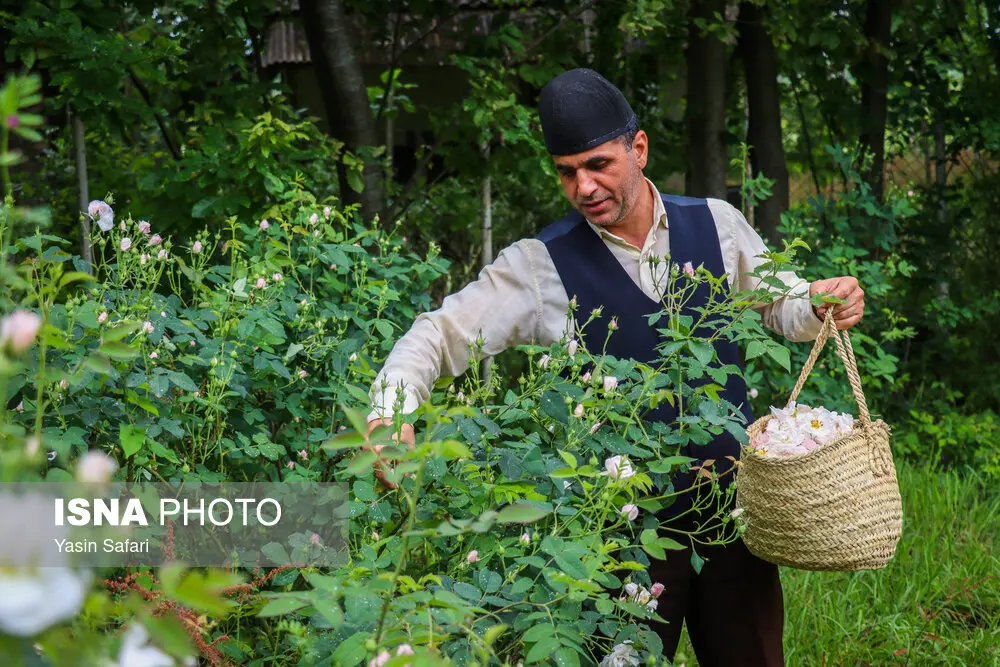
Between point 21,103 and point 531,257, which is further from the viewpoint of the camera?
point 531,257

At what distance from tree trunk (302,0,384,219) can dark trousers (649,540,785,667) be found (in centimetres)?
220

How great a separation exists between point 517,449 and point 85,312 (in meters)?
0.76

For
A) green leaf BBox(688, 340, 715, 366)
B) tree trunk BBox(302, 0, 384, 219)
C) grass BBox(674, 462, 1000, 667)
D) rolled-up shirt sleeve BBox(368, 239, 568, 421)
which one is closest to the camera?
green leaf BBox(688, 340, 715, 366)

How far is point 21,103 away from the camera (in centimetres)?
79

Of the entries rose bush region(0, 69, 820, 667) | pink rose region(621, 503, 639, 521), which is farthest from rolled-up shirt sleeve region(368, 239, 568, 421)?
pink rose region(621, 503, 639, 521)

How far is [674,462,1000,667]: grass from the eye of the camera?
312 cm

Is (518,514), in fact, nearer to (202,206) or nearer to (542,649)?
(542,649)

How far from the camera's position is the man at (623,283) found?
2209 mm

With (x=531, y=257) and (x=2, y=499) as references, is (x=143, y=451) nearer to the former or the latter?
(x=531, y=257)

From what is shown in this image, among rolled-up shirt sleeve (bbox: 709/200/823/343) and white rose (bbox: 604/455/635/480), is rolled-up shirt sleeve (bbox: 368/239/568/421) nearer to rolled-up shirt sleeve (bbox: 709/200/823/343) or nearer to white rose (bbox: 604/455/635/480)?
rolled-up shirt sleeve (bbox: 709/200/823/343)

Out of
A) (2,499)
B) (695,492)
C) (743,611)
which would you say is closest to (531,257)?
(695,492)

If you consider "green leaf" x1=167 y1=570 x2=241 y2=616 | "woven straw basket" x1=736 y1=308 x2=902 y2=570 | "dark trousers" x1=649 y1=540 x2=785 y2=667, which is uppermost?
"green leaf" x1=167 y1=570 x2=241 y2=616

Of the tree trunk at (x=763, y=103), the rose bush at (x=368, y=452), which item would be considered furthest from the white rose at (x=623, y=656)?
the tree trunk at (x=763, y=103)

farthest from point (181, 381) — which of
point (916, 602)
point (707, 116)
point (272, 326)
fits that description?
point (707, 116)
